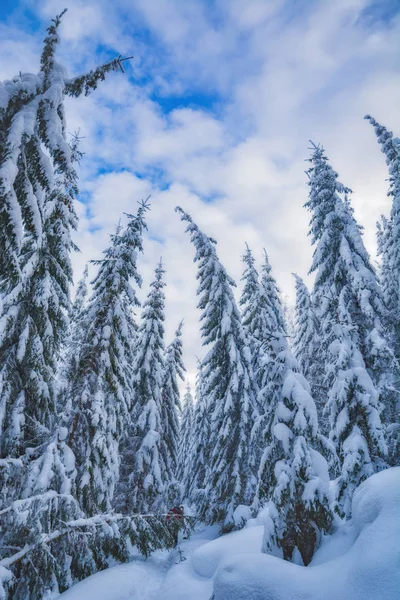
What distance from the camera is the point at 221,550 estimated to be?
986cm

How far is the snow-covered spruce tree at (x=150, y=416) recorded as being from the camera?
57.8 feet

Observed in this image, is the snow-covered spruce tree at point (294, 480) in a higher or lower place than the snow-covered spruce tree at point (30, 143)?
lower

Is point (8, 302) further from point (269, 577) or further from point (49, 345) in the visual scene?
point (269, 577)

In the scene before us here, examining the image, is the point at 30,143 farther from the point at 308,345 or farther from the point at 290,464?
the point at 308,345

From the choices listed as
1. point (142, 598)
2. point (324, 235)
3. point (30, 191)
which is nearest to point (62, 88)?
point (30, 191)

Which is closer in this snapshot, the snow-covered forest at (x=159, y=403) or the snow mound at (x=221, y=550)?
the snow-covered forest at (x=159, y=403)

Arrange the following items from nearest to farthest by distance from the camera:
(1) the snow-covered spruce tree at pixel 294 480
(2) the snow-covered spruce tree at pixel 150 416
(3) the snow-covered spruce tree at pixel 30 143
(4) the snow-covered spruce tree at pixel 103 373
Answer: (3) the snow-covered spruce tree at pixel 30 143 < (1) the snow-covered spruce tree at pixel 294 480 < (4) the snow-covered spruce tree at pixel 103 373 < (2) the snow-covered spruce tree at pixel 150 416

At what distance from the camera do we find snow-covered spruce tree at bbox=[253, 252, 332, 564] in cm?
703

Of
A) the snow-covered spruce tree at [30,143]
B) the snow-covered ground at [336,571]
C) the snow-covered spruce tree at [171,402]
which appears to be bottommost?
the snow-covered ground at [336,571]

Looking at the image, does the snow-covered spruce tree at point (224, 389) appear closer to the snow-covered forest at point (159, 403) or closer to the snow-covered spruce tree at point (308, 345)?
the snow-covered forest at point (159, 403)

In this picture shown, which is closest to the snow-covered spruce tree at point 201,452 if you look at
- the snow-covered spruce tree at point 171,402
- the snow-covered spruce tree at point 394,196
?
the snow-covered spruce tree at point 171,402

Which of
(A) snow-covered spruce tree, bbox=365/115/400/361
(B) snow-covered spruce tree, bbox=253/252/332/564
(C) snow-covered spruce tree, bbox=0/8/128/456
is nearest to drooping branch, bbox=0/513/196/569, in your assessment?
(C) snow-covered spruce tree, bbox=0/8/128/456

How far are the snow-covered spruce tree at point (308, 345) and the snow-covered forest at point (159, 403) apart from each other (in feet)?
17.7

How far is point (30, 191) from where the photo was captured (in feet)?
17.2
